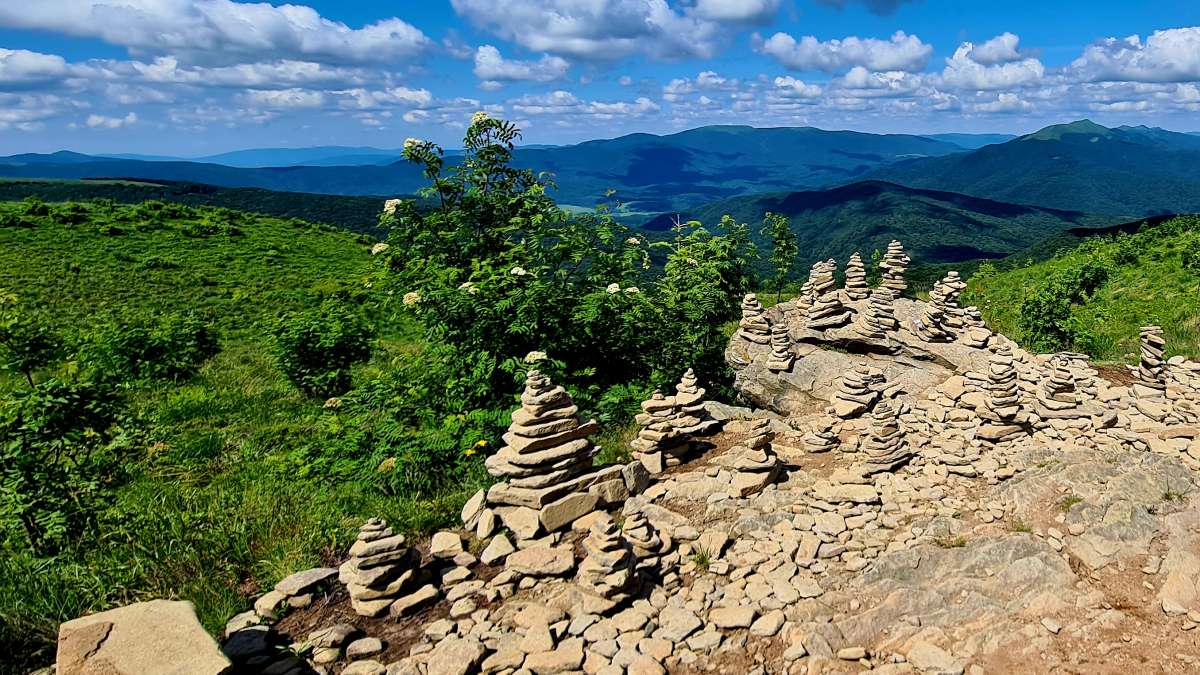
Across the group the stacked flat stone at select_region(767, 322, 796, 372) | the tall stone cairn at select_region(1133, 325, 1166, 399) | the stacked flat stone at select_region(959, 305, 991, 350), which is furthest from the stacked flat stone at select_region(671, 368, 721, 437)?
the tall stone cairn at select_region(1133, 325, 1166, 399)

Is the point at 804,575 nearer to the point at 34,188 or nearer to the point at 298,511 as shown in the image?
the point at 298,511

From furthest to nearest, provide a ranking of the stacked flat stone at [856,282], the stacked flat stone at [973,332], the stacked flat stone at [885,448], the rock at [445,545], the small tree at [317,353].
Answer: the stacked flat stone at [856,282] → the stacked flat stone at [973,332] → the small tree at [317,353] → the stacked flat stone at [885,448] → the rock at [445,545]

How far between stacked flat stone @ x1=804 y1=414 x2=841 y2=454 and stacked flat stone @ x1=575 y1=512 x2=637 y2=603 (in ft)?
18.0

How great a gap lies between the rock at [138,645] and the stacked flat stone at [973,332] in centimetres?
1915

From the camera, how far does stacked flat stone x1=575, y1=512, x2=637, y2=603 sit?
6457 mm

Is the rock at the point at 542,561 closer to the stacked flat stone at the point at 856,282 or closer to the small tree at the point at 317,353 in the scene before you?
the small tree at the point at 317,353

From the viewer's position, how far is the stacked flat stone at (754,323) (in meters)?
18.2

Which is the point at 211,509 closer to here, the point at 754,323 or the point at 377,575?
the point at 377,575

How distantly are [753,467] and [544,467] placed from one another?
10.7ft

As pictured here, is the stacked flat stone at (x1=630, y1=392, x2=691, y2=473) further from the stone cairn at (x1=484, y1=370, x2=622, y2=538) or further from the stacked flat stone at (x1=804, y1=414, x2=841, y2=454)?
the stacked flat stone at (x1=804, y1=414, x2=841, y2=454)

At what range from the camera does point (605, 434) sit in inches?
464

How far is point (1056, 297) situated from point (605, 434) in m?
21.0

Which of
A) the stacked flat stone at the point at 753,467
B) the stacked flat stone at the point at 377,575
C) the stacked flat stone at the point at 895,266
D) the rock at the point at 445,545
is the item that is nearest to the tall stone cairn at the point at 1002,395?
the stacked flat stone at the point at 753,467

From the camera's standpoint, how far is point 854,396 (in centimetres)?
1205
